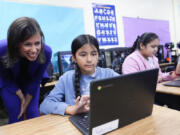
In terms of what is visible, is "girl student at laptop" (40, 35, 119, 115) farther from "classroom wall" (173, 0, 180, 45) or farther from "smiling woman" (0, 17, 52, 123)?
"classroom wall" (173, 0, 180, 45)

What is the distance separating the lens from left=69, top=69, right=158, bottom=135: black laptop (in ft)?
1.72

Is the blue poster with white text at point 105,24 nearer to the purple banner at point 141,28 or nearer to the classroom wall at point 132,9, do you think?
the classroom wall at point 132,9

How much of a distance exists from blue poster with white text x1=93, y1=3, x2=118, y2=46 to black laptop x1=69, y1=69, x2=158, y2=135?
7.50ft

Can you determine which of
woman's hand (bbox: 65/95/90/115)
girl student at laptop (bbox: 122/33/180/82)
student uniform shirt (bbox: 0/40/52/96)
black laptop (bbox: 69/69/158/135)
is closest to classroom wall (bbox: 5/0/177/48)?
girl student at laptop (bbox: 122/33/180/82)

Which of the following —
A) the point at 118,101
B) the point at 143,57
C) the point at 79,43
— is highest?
the point at 79,43

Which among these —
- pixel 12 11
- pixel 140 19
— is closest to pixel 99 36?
pixel 140 19

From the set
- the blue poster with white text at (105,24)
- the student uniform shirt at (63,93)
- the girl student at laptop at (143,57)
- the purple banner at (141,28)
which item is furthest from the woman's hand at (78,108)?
the purple banner at (141,28)

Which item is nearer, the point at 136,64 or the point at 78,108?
the point at 78,108

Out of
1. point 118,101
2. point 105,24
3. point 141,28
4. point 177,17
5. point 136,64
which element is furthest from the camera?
point 177,17

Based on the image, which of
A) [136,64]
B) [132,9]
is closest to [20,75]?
[136,64]

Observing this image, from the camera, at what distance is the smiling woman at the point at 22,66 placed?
1074 mm

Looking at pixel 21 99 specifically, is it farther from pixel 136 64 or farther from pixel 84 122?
pixel 136 64

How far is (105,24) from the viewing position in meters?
2.98

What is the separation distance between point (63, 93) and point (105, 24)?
220 centimetres
